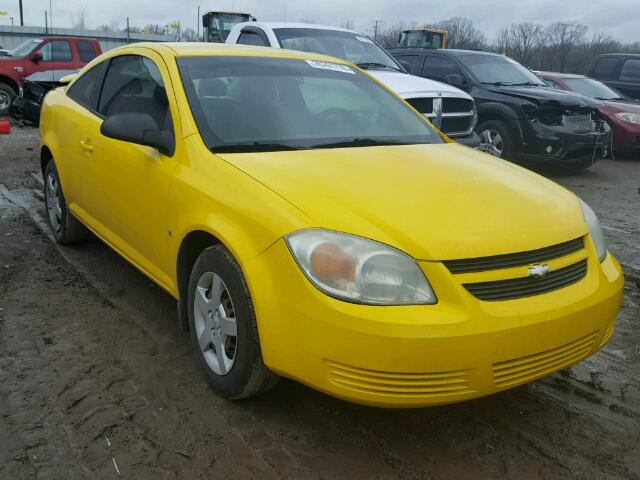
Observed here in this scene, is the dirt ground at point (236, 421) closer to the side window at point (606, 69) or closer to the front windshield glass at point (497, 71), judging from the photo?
the front windshield glass at point (497, 71)

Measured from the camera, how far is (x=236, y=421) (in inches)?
106

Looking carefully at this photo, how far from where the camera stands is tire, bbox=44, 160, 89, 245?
4.80 metres

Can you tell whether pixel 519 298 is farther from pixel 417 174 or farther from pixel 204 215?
pixel 204 215

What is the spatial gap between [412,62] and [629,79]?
21.8ft

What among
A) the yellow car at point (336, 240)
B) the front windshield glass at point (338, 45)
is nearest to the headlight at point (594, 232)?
the yellow car at point (336, 240)

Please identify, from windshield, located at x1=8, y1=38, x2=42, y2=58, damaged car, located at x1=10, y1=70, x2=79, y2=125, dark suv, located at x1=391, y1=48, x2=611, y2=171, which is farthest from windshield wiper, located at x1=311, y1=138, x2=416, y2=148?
windshield, located at x1=8, y1=38, x2=42, y2=58

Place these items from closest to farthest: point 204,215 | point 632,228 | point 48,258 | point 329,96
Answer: point 204,215 → point 329,96 → point 48,258 → point 632,228

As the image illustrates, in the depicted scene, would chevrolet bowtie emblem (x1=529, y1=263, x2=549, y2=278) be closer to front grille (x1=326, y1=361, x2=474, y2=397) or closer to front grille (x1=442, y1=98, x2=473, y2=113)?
front grille (x1=326, y1=361, x2=474, y2=397)

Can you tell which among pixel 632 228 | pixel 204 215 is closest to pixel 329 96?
pixel 204 215

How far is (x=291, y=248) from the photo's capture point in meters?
2.32

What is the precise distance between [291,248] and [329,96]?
5.51 ft

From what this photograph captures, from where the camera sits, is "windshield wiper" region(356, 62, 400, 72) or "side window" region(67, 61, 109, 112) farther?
"windshield wiper" region(356, 62, 400, 72)

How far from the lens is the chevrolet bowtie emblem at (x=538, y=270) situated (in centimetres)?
240

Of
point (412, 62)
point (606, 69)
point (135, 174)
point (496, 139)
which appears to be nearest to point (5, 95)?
point (412, 62)
